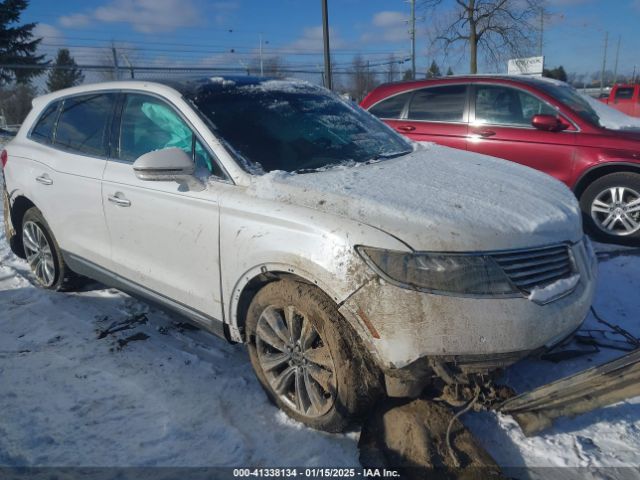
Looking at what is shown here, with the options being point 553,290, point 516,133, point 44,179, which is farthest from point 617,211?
point 44,179

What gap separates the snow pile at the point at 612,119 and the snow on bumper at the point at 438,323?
425 cm

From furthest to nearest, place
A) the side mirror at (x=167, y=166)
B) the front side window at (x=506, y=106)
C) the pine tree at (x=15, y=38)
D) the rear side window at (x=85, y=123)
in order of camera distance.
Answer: the pine tree at (x=15, y=38) → the front side window at (x=506, y=106) → the rear side window at (x=85, y=123) → the side mirror at (x=167, y=166)

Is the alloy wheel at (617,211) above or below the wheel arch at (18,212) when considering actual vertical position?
below

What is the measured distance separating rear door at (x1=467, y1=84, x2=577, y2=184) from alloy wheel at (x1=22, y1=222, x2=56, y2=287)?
4.59 metres

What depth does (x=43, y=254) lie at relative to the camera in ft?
14.4

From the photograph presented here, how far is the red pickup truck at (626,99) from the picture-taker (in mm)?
16225

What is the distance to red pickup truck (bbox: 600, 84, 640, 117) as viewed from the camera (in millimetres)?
16225

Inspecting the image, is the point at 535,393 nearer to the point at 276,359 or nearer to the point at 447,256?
the point at 447,256

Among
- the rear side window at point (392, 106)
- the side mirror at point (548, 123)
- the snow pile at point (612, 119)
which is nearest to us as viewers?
the side mirror at point (548, 123)

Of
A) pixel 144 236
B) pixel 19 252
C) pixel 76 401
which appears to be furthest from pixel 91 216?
pixel 19 252

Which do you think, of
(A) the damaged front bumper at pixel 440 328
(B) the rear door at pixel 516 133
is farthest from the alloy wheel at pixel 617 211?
(A) the damaged front bumper at pixel 440 328

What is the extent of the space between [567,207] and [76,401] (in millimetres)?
2941

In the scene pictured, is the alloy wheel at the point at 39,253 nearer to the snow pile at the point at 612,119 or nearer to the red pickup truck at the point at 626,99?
the snow pile at the point at 612,119

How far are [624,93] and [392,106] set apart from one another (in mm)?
14439
